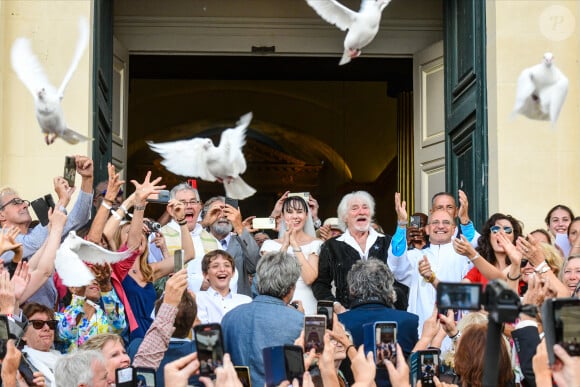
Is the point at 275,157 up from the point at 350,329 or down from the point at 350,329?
up

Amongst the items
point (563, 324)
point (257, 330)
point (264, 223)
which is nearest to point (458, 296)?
point (563, 324)

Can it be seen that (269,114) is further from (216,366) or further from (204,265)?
(216,366)

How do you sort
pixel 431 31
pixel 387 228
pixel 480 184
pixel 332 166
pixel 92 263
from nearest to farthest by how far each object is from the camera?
pixel 92 263, pixel 480 184, pixel 431 31, pixel 387 228, pixel 332 166

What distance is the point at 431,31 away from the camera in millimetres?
13594

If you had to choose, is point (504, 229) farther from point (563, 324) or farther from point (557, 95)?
point (563, 324)

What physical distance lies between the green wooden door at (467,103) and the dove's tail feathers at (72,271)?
4412 mm

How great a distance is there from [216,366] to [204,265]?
3312mm

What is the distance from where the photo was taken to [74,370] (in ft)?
18.6

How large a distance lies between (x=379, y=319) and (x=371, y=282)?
0.87ft

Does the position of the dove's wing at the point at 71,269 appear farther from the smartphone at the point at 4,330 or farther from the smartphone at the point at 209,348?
the smartphone at the point at 209,348

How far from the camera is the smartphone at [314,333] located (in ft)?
19.1

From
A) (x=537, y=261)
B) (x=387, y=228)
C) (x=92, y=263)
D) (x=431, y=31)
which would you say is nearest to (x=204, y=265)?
(x=92, y=263)

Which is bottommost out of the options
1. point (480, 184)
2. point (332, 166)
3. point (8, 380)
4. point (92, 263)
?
point (8, 380)

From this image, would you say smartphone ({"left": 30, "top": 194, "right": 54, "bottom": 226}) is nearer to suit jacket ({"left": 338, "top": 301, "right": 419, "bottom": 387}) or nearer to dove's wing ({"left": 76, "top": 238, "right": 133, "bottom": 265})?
dove's wing ({"left": 76, "top": 238, "right": 133, "bottom": 265})
